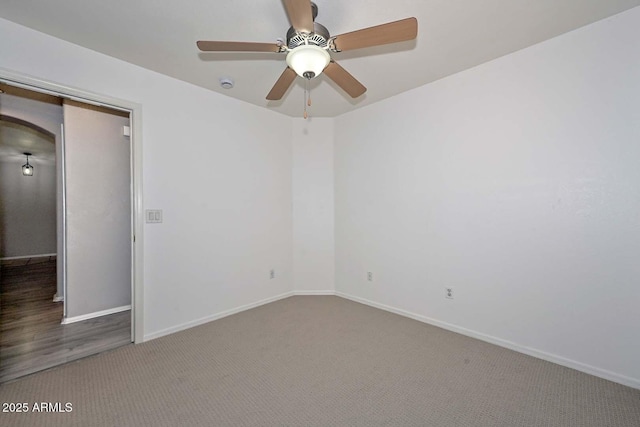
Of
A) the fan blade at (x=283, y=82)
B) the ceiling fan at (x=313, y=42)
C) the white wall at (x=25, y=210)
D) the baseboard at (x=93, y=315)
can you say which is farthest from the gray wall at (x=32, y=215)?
the ceiling fan at (x=313, y=42)

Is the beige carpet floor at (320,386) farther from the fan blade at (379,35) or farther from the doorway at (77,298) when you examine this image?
the fan blade at (379,35)

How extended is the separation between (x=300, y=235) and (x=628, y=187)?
10.8 ft

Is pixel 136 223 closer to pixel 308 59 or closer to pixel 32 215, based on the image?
pixel 308 59

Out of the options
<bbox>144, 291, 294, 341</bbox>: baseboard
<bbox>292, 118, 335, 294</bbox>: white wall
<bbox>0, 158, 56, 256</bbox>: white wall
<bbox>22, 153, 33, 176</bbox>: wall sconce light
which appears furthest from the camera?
<bbox>22, 153, 33, 176</bbox>: wall sconce light

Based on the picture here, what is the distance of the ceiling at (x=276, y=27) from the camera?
5.89ft

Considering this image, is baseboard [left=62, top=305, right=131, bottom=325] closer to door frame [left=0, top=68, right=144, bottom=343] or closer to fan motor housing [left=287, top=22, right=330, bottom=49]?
door frame [left=0, top=68, right=144, bottom=343]

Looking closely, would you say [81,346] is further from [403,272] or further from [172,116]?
[403,272]

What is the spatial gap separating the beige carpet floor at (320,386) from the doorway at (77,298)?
1.32 ft

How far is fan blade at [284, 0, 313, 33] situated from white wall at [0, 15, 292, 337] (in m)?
1.95

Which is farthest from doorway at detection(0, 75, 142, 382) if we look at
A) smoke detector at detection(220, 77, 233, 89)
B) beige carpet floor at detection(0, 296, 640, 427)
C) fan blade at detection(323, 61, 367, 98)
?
fan blade at detection(323, 61, 367, 98)

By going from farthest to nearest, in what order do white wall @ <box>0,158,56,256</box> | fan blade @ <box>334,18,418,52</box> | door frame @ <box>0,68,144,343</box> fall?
1. white wall @ <box>0,158,56,256</box>
2. door frame @ <box>0,68,144,343</box>
3. fan blade @ <box>334,18,418,52</box>

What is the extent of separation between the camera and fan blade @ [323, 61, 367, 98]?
1797mm

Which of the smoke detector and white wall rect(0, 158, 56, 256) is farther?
white wall rect(0, 158, 56, 256)

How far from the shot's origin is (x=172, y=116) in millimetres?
2803
